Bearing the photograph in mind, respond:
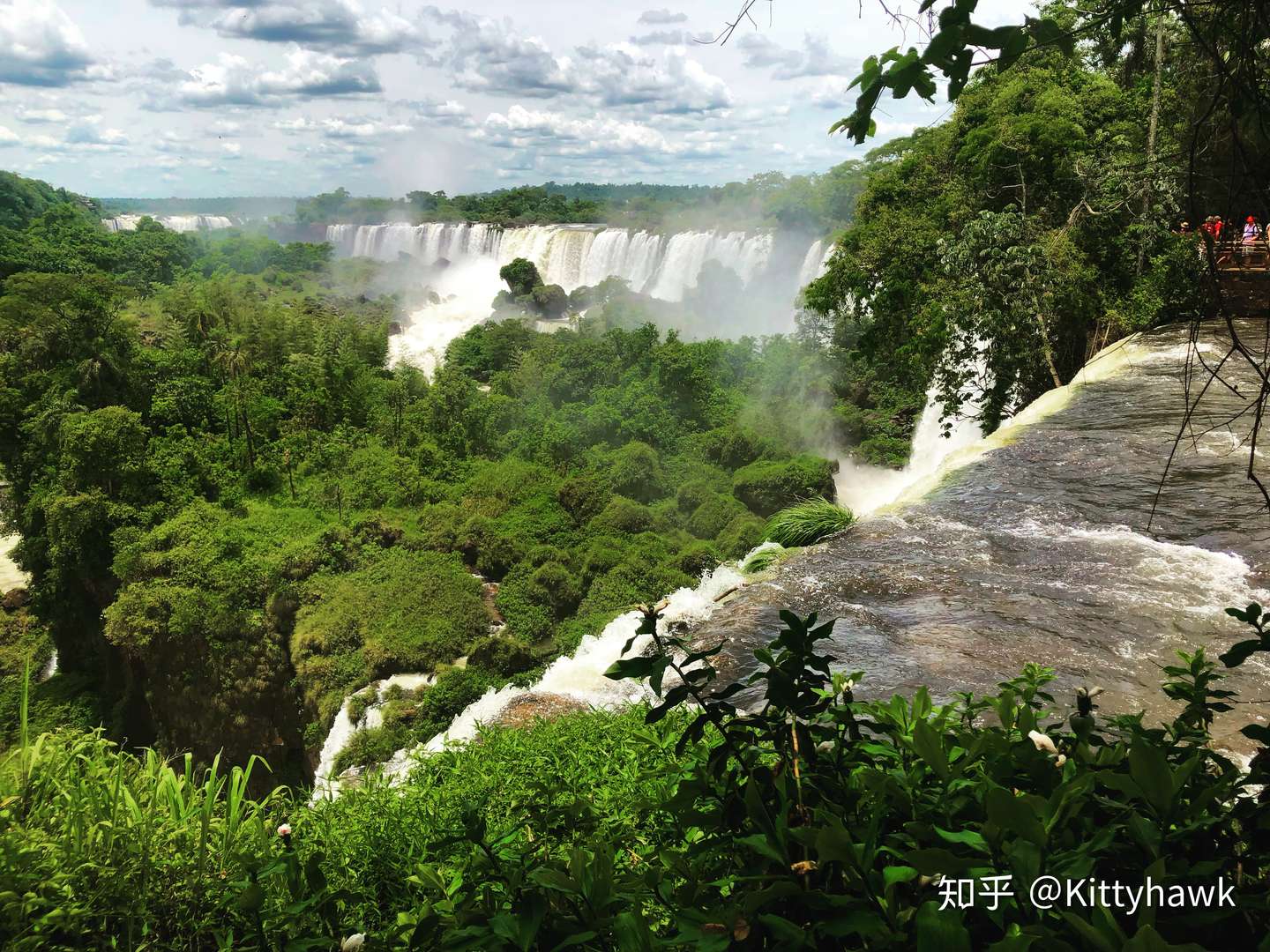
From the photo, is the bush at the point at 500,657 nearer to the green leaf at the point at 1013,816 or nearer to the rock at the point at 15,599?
the green leaf at the point at 1013,816

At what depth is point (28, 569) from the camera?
63.8 ft

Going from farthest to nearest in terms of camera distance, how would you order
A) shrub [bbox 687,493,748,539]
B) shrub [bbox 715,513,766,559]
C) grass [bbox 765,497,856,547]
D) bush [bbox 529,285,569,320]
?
bush [bbox 529,285,569,320] < shrub [bbox 687,493,748,539] < shrub [bbox 715,513,766,559] < grass [bbox 765,497,856,547]

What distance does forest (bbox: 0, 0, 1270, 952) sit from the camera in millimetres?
1067

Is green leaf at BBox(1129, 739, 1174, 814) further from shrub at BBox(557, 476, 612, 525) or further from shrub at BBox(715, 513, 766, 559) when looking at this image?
shrub at BBox(557, 476, 612, 525)

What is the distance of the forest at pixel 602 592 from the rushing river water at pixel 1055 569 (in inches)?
9.4

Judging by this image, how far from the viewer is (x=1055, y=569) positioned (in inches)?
A: 196

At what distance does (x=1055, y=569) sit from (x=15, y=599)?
25049mm

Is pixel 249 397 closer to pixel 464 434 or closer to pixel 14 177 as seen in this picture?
pixel 464 434

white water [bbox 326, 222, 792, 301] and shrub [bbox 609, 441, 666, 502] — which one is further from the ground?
white water [bbox 326, 222, 792, 301]

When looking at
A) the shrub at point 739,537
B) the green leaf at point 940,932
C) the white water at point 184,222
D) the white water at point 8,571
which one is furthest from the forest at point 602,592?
the white water at point 184,222

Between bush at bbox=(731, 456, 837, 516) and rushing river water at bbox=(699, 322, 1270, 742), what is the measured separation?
29.5 feet

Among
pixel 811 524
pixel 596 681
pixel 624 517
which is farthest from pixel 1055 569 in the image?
pixel 624 517

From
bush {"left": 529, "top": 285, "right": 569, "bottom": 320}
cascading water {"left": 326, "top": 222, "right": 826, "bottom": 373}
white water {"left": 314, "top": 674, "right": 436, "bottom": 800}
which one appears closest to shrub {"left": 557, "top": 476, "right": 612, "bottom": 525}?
white water {"left": 314, "top": 674, "right": 436, "bottom": 800}

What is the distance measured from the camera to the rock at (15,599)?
21281 millimetres
